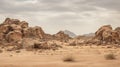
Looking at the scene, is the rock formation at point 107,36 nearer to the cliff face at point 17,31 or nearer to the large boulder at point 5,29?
the cliff face at point 17,31

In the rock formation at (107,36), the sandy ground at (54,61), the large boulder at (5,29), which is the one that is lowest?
the sandy ground at (54,61)

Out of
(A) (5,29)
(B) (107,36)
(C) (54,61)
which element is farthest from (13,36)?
(C) (54,61)

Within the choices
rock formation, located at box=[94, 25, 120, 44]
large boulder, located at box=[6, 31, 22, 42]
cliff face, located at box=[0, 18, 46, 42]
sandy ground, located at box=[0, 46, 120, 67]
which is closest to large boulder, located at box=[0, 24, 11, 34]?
cliff face, located at box=[0, 18, 46, 42]

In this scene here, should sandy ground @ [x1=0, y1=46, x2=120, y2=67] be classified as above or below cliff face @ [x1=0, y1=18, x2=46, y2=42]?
below

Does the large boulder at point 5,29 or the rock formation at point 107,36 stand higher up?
the large boulder at point 5,29

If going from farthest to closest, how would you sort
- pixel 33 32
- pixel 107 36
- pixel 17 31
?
pixel 33 32, pixel 17 31, pixel 107 36

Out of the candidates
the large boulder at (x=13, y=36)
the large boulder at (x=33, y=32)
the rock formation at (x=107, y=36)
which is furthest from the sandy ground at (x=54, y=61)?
the large boulder at (x=33, y=32)

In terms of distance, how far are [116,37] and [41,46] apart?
19.3 metres

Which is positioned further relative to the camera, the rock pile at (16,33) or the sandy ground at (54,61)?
the rock pile at (16,33)

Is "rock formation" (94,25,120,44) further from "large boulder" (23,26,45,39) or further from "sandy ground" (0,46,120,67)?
"sandy ground" (0,46,120,67)

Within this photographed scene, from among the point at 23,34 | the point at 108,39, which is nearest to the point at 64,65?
the point at 108,39

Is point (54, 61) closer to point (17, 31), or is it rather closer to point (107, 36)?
point (107, 36)

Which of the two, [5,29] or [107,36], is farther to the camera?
[5,29]

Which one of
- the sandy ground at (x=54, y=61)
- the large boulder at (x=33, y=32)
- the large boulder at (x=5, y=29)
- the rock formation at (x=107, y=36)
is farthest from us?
the large boulder at (x=33, y=32)
